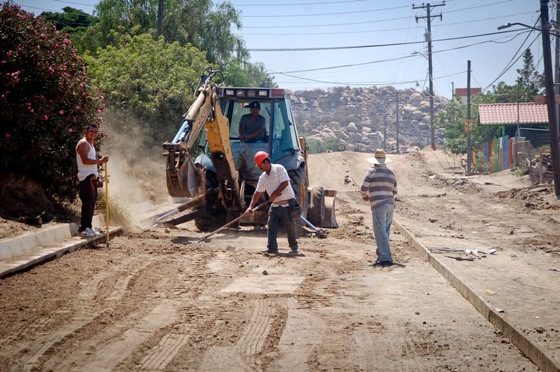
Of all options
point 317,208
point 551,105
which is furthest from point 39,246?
→ point 551,105

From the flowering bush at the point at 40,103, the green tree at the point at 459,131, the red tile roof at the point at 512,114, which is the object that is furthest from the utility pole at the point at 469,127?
the flowering bush at the point at 40,103

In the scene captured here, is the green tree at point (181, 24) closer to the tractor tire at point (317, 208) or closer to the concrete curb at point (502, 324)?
Result: the tractor tire at point (317, 208)

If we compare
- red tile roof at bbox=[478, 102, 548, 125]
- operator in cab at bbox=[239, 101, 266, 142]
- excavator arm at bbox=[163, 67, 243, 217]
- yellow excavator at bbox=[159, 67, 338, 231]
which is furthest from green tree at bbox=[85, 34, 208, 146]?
red tile roof at bbox=[478, 102, 548, 125]

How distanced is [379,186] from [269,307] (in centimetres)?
459

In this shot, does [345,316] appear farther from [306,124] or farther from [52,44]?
[306,124]

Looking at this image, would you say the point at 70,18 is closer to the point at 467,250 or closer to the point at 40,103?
the point at 40,103

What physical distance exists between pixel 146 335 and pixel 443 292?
4409 millimetres

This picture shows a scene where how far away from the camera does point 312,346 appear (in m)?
6.80

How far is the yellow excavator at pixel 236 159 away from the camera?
15219 mm

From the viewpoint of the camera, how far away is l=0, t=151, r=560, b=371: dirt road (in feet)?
20.8

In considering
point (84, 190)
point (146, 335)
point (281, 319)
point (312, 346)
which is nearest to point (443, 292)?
point (281, 319)

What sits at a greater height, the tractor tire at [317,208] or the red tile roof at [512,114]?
the red tile roof at [512,114]

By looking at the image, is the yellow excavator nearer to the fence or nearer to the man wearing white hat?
the man wearing white hat

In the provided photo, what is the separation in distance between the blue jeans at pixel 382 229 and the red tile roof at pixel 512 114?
35.3 meters
